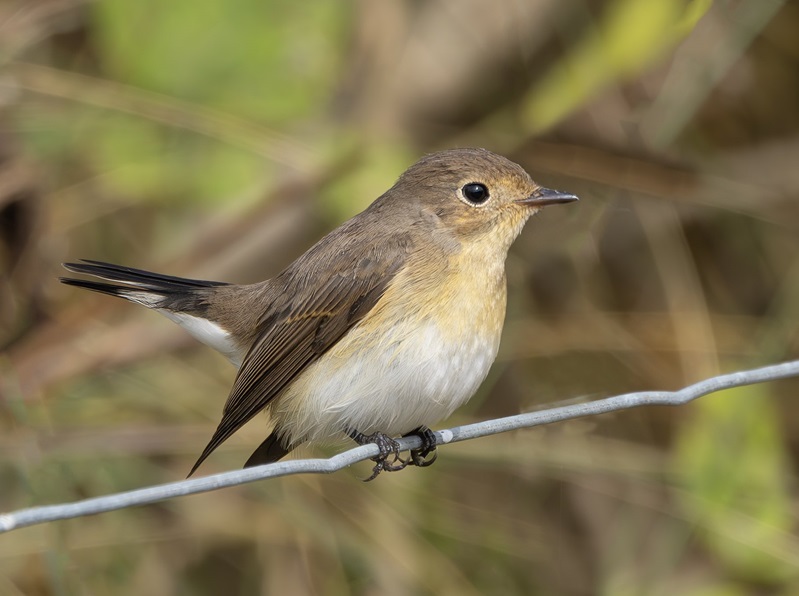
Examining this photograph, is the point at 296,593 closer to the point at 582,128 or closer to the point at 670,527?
the point at 670,527

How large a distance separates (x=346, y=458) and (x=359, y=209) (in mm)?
2550

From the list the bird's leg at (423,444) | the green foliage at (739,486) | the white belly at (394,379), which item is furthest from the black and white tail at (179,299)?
the green foliage at (739,486)

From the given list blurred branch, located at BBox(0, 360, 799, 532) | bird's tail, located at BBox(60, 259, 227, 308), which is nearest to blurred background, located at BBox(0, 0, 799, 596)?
bird's tail, located at BBox(60, 259, 227, 308)

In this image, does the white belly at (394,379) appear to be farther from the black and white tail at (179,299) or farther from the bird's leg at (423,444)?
the black and white tail at (179,299)

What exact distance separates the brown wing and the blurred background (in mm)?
1152

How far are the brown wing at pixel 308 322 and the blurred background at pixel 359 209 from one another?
1152 mm

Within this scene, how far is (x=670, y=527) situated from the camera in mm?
4676

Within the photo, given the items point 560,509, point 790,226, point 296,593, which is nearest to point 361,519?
point 296,593

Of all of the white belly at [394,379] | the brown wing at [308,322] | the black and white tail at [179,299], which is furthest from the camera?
the black and white tail at [179,299]

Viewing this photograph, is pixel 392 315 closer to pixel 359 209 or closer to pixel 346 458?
pixel 346 458

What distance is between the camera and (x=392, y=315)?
Result: 120 inches

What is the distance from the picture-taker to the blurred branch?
5.89ft

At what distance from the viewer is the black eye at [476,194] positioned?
3.32 meters

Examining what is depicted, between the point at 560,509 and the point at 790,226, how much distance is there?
169 centimetres
